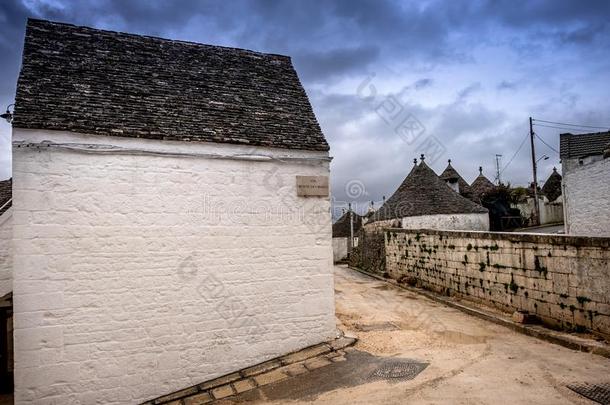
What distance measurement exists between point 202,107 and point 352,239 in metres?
25.9

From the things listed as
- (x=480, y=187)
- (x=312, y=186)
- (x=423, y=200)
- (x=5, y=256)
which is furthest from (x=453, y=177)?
(x=5, y=256)

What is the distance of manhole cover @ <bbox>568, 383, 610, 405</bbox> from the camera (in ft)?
15.9

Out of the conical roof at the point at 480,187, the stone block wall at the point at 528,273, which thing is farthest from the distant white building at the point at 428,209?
the conical roof at the point at 480,187

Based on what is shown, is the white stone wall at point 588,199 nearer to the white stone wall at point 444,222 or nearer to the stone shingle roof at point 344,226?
the white stone wall at point 444,222

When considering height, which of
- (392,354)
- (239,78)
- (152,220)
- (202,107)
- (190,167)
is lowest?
(392,354)

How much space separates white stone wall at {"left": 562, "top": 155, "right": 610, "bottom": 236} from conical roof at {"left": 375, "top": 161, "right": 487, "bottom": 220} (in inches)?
228

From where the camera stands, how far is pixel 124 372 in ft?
20.3

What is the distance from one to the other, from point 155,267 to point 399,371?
4.58 m

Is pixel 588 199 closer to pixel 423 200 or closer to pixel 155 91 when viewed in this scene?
pixel 423 200

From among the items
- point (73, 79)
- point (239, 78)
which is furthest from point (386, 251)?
point (73, 79)

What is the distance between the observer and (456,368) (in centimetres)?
613

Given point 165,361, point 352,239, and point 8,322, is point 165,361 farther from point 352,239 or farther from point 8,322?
point 352,239

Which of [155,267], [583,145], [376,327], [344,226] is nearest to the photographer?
[155,267]

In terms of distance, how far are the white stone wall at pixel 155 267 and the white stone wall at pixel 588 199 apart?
1097 centimetres
